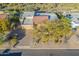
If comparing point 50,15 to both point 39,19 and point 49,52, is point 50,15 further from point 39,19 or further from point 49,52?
point 49,52

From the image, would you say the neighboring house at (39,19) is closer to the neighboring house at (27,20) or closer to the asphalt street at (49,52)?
the neighboring house at (27,20)

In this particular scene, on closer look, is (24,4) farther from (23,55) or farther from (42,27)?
(23,55)

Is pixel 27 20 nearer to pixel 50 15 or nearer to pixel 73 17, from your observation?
pixel 50 15

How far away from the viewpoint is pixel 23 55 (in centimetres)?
294

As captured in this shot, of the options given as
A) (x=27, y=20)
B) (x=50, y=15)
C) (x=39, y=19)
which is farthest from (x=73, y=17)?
(x=27, y=20)

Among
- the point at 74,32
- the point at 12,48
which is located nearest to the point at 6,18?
the point at 12,48

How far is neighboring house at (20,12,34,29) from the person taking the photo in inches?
113

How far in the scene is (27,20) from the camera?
9.43 ft

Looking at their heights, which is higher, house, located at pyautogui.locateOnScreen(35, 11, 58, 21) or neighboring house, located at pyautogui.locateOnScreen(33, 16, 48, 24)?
house, located at pyautogui.locateOnScreen(35, 11, 58, 21)

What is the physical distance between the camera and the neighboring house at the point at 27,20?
113 inches

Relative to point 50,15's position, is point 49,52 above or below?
below

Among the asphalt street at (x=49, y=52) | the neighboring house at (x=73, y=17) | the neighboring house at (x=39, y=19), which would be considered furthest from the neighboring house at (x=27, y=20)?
the neighboring house at (x=73, y=17)

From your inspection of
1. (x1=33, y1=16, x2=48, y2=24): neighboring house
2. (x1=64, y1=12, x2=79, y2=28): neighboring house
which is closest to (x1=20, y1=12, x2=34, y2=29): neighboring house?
(x1=33, y1=16, x2=48, y2=24): neighboring house

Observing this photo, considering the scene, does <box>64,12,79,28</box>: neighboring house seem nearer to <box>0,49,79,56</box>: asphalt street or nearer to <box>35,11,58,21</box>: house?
<box>35,11,58,21</box>: house
